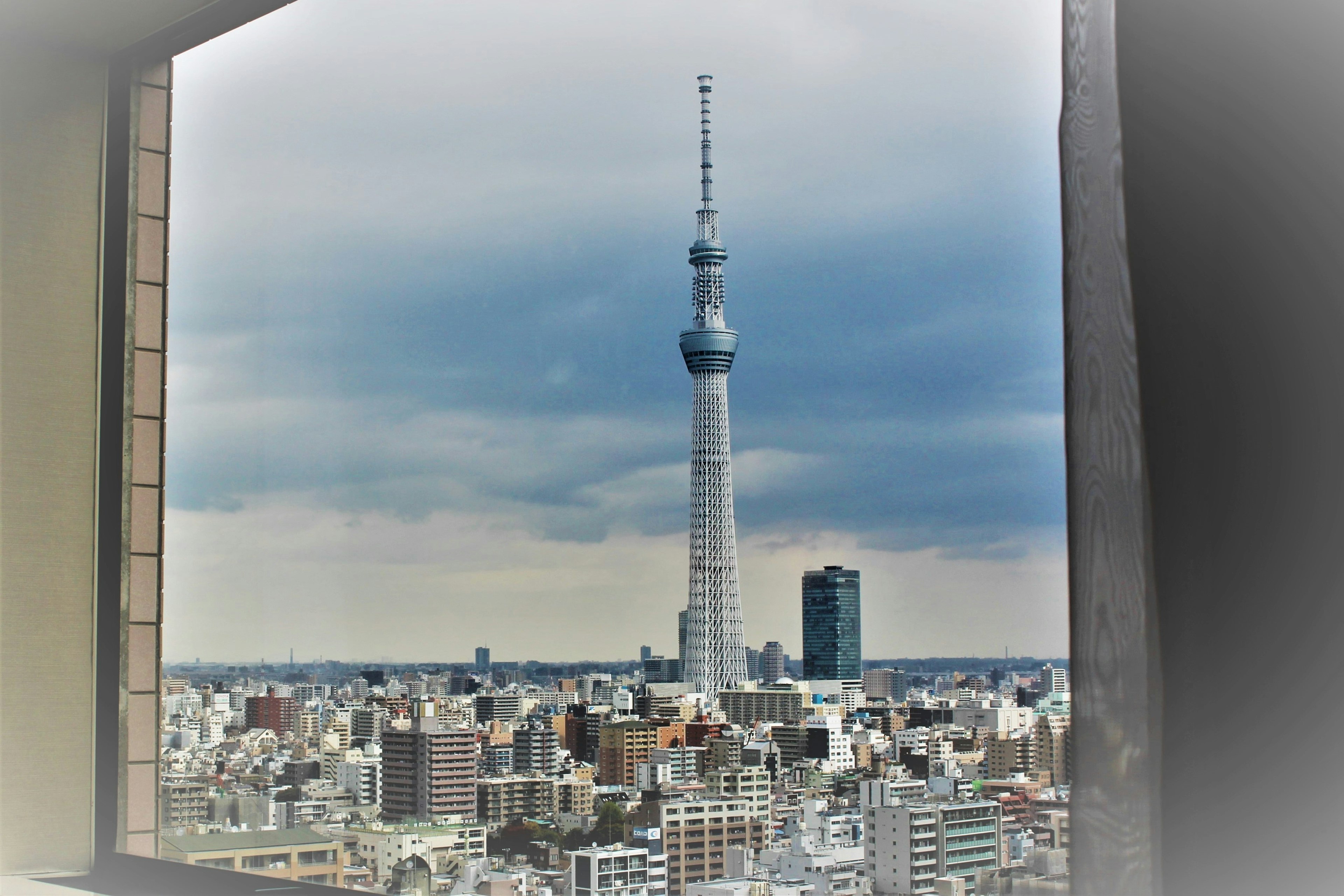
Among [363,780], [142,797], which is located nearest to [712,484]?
[363,780]

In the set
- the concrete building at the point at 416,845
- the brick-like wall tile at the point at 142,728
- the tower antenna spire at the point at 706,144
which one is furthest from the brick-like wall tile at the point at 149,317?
the tower antenna spire at the point at 706,144

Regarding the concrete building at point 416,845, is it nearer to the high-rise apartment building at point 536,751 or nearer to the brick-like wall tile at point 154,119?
the high-rise apartment building at point 536,751

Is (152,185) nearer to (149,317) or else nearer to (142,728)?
(149,317)

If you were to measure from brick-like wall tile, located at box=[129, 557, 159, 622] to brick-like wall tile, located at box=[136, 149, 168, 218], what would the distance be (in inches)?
27.1

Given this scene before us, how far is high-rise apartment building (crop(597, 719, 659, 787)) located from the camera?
8227mm

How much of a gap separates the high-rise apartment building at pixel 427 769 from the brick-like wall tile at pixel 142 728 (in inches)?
170

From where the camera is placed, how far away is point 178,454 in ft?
7.52

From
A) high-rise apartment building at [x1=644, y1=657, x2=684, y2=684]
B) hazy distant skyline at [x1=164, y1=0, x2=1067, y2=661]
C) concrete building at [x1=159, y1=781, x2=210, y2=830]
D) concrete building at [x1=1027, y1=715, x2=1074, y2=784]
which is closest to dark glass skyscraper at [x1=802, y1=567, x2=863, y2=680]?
hazy distant skyline at [x1=164, y1=0, x2=1067, y2=661]

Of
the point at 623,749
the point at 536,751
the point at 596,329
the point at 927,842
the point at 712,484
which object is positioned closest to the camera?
the point at 927,842

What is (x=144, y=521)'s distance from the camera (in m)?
2.17

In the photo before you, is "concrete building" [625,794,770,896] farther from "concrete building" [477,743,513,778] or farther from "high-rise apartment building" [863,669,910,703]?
"high-rise apartment building" [863,669,910,703]

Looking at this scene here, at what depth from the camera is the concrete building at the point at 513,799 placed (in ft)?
23.2

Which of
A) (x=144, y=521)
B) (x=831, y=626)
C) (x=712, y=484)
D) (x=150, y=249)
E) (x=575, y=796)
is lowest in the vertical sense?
(x=575, y=796)

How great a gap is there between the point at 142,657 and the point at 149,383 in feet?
1.74
